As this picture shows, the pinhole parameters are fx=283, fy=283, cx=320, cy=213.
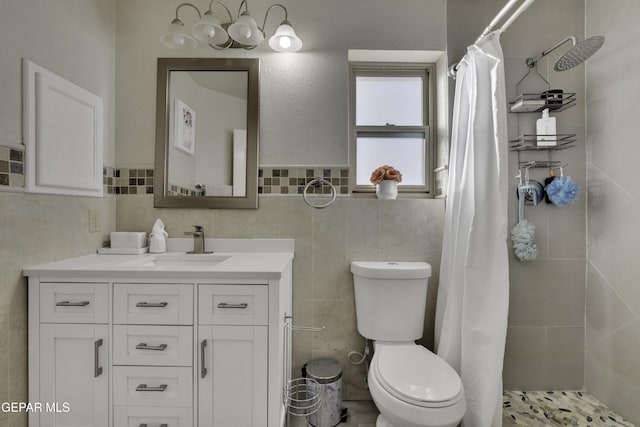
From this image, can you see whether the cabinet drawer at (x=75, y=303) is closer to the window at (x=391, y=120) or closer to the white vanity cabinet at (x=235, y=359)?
the white vanity cabinet at (x=235, y=359)

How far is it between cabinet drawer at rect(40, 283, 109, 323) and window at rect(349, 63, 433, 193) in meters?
1.44

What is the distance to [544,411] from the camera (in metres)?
1.49

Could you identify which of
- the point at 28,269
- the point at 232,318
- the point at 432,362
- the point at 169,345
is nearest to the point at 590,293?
the point at 432,362

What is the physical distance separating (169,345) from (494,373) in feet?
4.60

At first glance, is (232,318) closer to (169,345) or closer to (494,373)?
(169,345)

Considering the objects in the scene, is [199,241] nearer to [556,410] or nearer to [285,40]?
[285,40]

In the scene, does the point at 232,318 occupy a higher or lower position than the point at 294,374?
higher

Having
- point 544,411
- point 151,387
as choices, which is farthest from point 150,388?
point 544,411

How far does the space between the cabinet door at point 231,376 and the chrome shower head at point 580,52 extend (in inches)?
72.9

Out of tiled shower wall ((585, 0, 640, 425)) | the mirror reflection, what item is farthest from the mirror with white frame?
tiled shower wall ((585, 0, 640, 425))

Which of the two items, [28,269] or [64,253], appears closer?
[28,269]

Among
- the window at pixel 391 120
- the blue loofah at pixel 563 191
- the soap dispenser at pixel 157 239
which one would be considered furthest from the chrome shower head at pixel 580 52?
the soap dispenser at pixel 157 239

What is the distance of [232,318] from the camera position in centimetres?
115

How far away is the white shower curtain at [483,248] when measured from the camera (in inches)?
50.2
